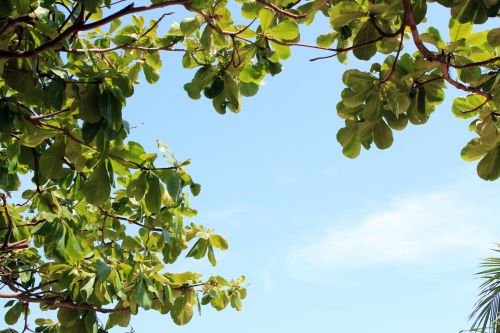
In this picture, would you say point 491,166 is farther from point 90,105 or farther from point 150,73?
point 150,73

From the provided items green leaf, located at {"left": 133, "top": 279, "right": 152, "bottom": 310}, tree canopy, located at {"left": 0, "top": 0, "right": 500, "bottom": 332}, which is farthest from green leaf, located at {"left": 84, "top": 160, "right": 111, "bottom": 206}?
green leaf, located at {"left": 133, "top": 279, "right": 152, "bottom": 310}

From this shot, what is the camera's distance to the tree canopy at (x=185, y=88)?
2174 millimetres

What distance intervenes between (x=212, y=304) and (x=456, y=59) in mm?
2153

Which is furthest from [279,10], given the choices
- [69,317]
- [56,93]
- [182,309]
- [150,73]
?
[69,317]

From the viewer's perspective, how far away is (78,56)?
278 centimetres

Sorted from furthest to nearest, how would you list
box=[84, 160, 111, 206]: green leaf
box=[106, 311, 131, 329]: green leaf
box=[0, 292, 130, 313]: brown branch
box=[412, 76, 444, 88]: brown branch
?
box=[106, 311, 131, 329]: green leaf
box=[0, 292, 130, 313]: brown branch
box=[84, 160, 111, 206]: green leaf
box=[412, 76, 444, 88]: brown branch

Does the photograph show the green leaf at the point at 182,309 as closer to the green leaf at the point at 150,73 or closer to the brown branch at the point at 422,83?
the green leaf at the point at 150,73

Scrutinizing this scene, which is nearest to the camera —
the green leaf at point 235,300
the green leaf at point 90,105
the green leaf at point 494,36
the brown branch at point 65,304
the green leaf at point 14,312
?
the green leaf at point 494,36

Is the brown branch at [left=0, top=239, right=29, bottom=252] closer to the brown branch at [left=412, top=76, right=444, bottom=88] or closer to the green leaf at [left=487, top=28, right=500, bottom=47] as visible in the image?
the brown branch at [left=412, top=76, right=444, bottom=88]

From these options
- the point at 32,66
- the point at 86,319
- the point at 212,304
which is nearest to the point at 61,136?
the point at 32,66

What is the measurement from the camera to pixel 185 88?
268 cm

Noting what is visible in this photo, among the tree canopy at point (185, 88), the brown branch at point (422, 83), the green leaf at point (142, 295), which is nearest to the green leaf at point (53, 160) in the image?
the tree canopy at point (185, 88)

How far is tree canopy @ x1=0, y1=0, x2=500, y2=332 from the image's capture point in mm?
2174

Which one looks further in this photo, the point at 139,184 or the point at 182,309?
the point at 182,309
